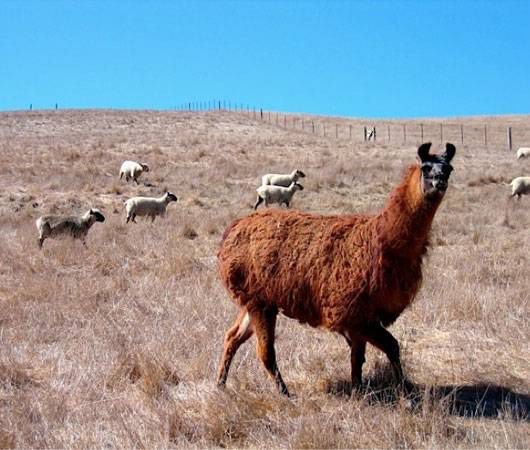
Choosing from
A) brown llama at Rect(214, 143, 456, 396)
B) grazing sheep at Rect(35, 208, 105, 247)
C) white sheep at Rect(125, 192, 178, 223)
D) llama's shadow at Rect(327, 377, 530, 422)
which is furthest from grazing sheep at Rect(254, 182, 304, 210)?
llama's shadow at Rect(327, 377, 530, 422)

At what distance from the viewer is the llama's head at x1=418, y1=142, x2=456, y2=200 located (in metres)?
4.85

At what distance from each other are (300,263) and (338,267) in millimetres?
325

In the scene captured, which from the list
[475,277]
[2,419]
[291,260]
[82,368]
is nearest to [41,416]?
[2,419]

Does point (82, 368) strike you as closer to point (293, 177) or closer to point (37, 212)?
point (37, 212)

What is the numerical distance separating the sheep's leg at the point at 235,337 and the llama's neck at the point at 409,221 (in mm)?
1427

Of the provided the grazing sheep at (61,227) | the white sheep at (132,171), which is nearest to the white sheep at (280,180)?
the white sheep at (132,171)

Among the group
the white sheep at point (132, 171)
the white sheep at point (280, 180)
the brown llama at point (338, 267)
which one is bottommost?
the brown llama at point (338, 267)

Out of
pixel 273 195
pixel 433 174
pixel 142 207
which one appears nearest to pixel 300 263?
pixel 433 174

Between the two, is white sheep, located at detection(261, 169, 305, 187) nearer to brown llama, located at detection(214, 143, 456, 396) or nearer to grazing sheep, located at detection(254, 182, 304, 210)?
grazing sheep, located at detection(254, 182, 304, 210)

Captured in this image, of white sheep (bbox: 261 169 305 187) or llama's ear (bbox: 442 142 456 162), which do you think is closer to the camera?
llama's ear (bbox: 442 142 456 162)

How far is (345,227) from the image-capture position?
18.4 feet

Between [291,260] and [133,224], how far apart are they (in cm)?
1351

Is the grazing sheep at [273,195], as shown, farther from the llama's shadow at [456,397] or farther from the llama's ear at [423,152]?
the llama's ear at [423,152]

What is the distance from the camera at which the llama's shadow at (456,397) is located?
4.80 meters
